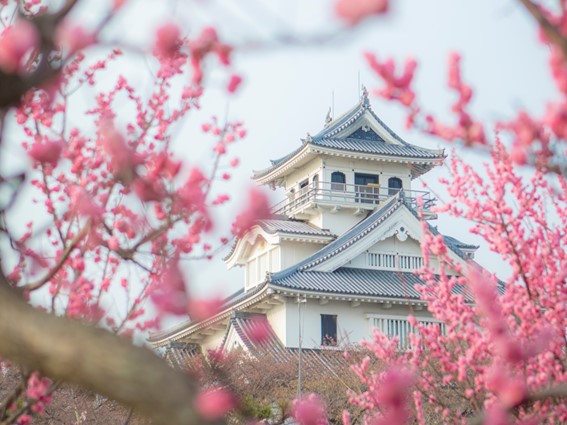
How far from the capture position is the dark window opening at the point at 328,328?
25.7 metres

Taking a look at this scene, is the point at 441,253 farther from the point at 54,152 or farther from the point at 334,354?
the point at 334,354

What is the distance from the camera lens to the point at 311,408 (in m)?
3.12

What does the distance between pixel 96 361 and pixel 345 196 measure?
2766 cm

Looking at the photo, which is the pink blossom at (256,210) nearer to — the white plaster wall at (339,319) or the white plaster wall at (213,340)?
the white plaster wall at (339,319)

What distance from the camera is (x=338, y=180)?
30203 millimetres

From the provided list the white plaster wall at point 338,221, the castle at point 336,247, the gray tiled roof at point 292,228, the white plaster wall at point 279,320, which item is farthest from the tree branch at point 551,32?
the white plaster wall at point 338,221

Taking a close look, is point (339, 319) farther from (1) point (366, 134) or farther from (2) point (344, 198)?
(1) point (366, 134)

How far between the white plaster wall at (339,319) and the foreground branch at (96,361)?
913 inches

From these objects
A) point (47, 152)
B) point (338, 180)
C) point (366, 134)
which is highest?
point (366, 134)

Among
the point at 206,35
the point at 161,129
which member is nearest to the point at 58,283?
the point at 161,129

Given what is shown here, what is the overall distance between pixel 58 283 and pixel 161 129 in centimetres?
120

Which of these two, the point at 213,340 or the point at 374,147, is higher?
the point at 374,147

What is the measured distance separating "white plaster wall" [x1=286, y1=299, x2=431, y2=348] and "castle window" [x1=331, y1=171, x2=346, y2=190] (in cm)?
512

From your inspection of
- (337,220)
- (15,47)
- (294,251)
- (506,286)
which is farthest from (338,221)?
(15,47)
